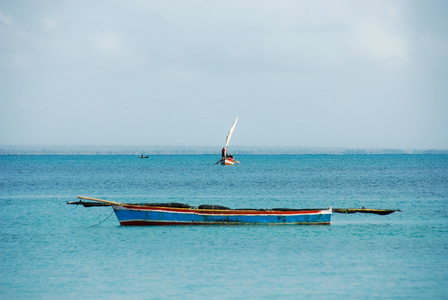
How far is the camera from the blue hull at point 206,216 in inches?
1390

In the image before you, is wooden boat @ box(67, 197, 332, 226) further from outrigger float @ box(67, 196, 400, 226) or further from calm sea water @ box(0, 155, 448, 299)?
calm sea water @ box(0, 155, 448, 299)

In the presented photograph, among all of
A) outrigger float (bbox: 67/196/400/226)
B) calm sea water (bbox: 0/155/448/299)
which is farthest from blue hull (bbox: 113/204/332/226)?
calm sea water (bbox: 0/155/448/299)

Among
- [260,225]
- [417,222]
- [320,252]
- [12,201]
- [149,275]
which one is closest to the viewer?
[149,275]

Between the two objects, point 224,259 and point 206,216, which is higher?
point 206,216

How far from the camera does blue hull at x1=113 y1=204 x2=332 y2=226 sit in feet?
116

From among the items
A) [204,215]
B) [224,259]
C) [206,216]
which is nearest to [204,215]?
[204,215]

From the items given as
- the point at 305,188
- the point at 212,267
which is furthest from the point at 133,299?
the point at 305,188

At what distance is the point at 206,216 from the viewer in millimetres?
35438

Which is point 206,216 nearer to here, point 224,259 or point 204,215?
point 204,215

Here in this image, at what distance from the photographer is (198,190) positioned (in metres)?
69.8

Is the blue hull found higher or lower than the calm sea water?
higher

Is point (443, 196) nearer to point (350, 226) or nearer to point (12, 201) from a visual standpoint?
point (350, 226)

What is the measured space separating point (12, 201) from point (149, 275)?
121 feet

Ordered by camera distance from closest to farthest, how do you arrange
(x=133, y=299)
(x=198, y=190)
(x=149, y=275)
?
(x=133, y=299)
(x=149, y=275)
(x=198, y=190)
